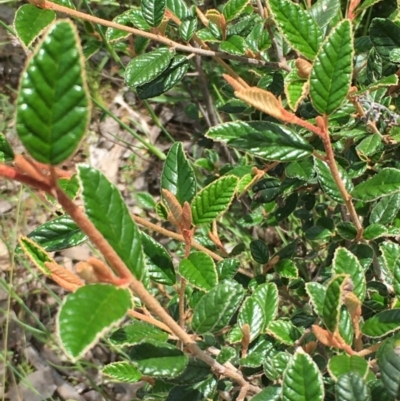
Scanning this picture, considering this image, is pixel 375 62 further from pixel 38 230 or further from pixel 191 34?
pixel 38 230

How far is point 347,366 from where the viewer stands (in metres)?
0.87

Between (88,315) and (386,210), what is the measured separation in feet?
2.74

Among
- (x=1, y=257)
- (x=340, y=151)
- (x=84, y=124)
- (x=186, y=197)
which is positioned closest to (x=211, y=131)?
(x=186, y=197)

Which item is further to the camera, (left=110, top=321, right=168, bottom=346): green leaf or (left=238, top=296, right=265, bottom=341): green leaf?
(left=238, top=296, right=265, bottom=341): green leaf

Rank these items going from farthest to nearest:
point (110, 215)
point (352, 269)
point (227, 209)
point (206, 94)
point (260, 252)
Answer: point (206, 94)
point (260, 252)
point (227, 209)
point (352, 269)
point (110, 215)

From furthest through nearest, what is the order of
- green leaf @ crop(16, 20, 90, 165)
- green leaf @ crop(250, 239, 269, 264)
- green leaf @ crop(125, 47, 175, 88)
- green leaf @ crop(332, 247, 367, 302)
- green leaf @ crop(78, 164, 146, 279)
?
green leaf @ crop(250, 239, 269, 264), green leaf @ crop(125, 47, 175, 88), green leaf @ crop(332, 247, 367, 302), green leaf @ crop(78, 164, 146, 279), green leaf @ crop(16, 20, 90, 165)

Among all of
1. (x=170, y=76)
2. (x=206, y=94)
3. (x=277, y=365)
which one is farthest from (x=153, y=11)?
(x=206, y=94)

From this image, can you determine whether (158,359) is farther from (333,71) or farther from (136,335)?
(333,71)

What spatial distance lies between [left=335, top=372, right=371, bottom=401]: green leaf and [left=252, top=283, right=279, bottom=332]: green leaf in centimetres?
30

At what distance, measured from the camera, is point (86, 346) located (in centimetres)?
56

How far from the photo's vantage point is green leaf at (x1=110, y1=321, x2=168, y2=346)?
88 centimetres

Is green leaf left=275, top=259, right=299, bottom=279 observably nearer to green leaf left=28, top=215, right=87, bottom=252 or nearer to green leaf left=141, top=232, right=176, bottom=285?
green leaf left=141, top=232, right=176, bottom=285

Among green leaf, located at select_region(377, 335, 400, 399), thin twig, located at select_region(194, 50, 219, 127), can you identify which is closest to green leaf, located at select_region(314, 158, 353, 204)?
green leaf, located at select_region(377, 335, 400, 399)

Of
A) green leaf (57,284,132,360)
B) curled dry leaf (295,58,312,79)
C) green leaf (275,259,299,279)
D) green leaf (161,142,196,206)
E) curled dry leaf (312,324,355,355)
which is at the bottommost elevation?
green leaf (275,259,299,279)
